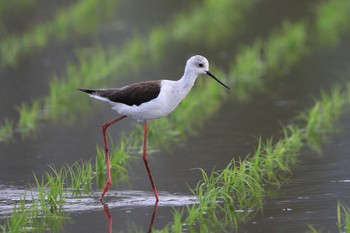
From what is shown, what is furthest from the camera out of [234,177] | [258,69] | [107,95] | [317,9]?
[317,9]

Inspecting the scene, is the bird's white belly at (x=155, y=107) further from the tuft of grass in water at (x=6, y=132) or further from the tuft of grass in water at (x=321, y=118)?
the tuft of grass in water at (x=6, y=132)

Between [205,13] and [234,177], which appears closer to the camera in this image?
[234,177]

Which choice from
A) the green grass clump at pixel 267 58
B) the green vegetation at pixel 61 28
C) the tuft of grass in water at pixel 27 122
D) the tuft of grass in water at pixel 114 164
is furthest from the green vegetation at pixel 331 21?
the tuft of grass in water at pixel 114 164

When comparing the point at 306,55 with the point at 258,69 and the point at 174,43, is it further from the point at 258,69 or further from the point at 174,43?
the point at 174,43

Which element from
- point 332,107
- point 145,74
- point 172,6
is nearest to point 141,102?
point 332,107

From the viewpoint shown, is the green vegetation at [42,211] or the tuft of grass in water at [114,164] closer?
the green vegetation at [42,211]

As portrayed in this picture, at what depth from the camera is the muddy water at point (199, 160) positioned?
7.44 meters

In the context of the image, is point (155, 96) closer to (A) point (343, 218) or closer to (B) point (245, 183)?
(B) point (245, 183)

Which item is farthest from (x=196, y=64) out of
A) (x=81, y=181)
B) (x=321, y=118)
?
(x=321, y=118)

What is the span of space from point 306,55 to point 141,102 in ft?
26.3

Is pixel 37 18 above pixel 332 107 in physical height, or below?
above

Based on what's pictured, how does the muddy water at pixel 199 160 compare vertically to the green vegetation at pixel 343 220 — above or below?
above

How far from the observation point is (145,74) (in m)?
14.9

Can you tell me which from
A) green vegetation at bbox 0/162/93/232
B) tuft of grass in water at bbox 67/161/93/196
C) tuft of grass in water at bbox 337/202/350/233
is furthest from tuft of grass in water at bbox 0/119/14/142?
tuft of grass in water at bbox 337/202/350/233
